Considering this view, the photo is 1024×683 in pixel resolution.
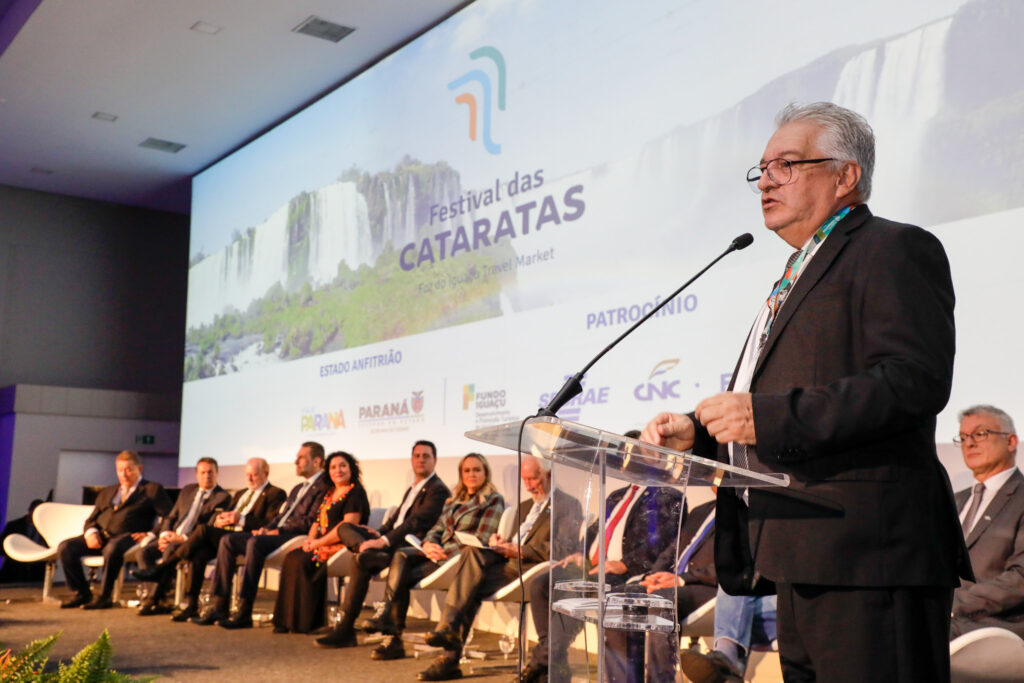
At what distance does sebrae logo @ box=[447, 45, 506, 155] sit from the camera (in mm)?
6316

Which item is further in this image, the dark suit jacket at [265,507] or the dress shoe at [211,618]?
the dark suit jacket at [265,507]

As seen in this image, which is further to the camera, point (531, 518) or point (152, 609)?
point (152, 609)

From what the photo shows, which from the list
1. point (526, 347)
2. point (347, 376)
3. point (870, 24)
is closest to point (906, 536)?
point (870, 24)

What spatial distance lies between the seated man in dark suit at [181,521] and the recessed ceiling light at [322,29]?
341cm

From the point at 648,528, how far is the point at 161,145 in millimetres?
9576

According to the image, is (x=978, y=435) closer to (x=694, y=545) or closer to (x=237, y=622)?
(x=694, y=545)

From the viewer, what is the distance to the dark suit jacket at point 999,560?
313 cm

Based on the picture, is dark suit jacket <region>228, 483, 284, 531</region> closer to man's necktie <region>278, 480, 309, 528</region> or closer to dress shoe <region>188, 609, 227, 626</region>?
man's necktie <region>278, 480, 309, 528</region>

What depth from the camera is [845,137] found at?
1588 millimetres

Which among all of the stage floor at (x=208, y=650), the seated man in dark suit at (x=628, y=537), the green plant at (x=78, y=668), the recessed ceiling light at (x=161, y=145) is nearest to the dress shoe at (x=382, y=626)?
the stage floor at (x=208, y=650)

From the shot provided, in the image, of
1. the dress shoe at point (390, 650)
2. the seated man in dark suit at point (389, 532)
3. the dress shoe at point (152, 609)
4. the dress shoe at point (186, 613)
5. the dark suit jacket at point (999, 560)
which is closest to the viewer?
the dark suit jacket at point (999, 560)

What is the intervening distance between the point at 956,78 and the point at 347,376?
498cm

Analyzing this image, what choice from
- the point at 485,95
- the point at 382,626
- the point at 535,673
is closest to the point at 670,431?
the point at 535,673

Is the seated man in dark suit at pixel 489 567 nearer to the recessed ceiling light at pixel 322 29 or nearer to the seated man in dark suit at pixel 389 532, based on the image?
the seated man in dark suit at pixel 389 532
